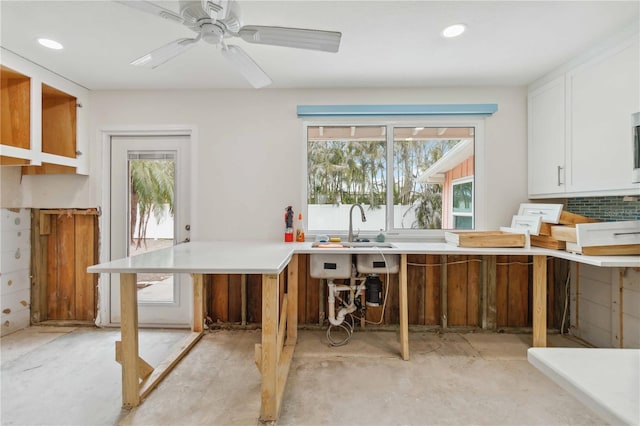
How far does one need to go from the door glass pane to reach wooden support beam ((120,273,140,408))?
4.23 ft

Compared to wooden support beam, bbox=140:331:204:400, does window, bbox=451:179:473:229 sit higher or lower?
higher

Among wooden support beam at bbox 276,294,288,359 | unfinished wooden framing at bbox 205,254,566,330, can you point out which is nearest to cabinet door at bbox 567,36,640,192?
unfinished wooden framing at bbox 205,254,566,330

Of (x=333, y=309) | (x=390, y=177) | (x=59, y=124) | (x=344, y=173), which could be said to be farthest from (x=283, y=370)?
(x=59, y=124)

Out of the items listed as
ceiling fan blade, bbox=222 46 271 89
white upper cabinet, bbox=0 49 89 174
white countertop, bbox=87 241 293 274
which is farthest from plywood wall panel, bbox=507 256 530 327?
white upper cabinet, bbox=0 49 89 174

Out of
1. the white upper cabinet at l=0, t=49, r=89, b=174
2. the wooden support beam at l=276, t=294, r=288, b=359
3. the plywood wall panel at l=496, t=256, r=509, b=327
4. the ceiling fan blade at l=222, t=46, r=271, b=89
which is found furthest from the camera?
the plywood wall panel at l=496, t=256, r=509, b=327

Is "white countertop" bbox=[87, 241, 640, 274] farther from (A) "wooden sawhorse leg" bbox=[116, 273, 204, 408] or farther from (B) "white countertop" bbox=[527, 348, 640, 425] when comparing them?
(B) "white countertop" bbox=[527, 348, 640, 425]

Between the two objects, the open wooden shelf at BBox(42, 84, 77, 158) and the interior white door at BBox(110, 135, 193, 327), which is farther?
the interior white door at BBox(110, 135, 193, 327)

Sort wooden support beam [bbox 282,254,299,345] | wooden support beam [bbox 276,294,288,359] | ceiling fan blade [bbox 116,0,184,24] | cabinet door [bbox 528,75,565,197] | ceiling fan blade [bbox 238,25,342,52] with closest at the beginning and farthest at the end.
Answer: ceiling fan blade [bbox 116,0,184,24]
ceiling fan blade [bbox 238,25,342,52]
wooden support beam [bbox 276,294,288,359]
cabinet door [bbox 528,75,565,197]
wooden support beam [bbox 282,254,299,345]

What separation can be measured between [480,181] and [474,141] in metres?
0.40

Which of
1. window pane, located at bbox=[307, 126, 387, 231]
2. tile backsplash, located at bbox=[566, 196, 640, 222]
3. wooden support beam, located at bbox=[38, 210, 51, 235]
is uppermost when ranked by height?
window pane, located at bbox=[307, 126, 387, 231]

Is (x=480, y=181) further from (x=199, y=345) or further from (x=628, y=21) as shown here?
(x=199, y=345)

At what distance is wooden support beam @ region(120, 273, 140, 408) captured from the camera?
1.71 metres

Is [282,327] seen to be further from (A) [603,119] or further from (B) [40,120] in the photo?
(A) [603,119]

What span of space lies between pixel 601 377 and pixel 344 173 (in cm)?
250
